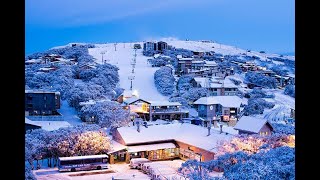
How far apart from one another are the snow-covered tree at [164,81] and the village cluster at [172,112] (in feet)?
0.20

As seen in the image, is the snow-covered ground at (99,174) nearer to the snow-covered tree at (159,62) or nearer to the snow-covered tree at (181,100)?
the snow-covered tree at (181,100)

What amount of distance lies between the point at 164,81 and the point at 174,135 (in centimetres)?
1109

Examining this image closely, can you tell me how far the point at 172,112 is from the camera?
18.6 m

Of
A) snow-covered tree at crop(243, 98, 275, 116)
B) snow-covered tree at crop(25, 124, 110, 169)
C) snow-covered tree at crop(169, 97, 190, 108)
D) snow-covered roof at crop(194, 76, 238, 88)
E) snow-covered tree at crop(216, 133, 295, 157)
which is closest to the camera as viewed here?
snow-covered tree at crop(216, 133, 295, 157)

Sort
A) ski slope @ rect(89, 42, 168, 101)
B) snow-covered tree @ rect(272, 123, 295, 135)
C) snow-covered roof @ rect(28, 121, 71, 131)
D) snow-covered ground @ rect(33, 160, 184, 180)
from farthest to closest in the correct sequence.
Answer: ski slope @ rect(89, 42, 168, 101)
snow-covered roof @ rect(28, 121, 71, 131)
snow-covered tree @ rect(272, 123, 295, 135)
snow-covered ground @ rect(33, 160, 184, 180)

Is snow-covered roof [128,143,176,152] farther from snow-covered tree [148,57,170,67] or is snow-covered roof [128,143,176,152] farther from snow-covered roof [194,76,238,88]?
snow-covered tree [148,57,170,67]

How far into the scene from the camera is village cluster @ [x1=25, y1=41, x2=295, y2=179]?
13.1 metres

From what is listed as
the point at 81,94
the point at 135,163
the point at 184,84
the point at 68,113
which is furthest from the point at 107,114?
the point at 184,84

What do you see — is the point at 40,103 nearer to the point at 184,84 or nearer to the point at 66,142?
the point at 66,142

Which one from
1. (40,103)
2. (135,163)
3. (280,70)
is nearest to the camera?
(135,163)

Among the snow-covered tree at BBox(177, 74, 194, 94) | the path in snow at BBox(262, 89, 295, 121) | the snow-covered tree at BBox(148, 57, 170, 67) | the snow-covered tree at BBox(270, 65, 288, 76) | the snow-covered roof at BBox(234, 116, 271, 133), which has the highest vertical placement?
the snow-covered tree at BBox(148, 57, 170, 67)

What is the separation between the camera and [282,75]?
2889 cm

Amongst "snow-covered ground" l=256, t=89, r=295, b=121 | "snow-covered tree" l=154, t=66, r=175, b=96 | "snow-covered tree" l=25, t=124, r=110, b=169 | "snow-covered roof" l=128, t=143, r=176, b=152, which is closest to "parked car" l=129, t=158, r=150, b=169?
"snow-covered roof" l=128, t=143, r=176, b=152

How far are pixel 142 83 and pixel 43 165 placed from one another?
1463 cm
